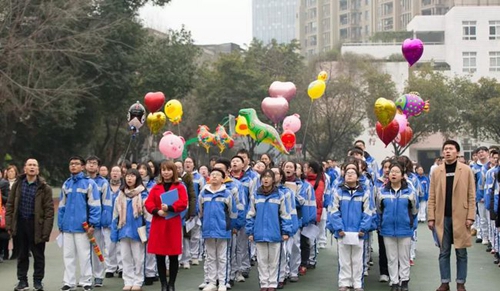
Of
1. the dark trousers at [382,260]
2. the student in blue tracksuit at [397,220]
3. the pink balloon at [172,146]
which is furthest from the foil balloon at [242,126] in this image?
the student in blue tracksuit at [397,220]

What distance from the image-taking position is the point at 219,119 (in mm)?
46594

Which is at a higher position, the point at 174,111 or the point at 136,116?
the point at 174,111

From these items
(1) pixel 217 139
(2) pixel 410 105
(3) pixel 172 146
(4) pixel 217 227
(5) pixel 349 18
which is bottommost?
(4) pixel 217 227

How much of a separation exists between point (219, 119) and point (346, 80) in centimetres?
754

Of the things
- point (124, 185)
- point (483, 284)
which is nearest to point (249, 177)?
point (124, 185)

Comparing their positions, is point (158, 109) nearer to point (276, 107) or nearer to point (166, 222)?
point (276, 107)

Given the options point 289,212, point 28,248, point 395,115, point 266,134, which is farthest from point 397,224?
point 266,134

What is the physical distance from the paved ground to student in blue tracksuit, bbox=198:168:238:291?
1.61 ft

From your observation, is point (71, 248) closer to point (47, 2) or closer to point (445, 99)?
point (47, 2)

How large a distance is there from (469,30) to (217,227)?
59.8 meters

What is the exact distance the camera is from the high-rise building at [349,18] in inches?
3824

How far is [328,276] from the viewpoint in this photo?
41.0 ft

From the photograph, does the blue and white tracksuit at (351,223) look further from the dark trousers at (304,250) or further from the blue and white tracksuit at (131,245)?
the blue and white tracksuit at (131,245)

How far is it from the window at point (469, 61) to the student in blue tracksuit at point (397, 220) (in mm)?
57453
